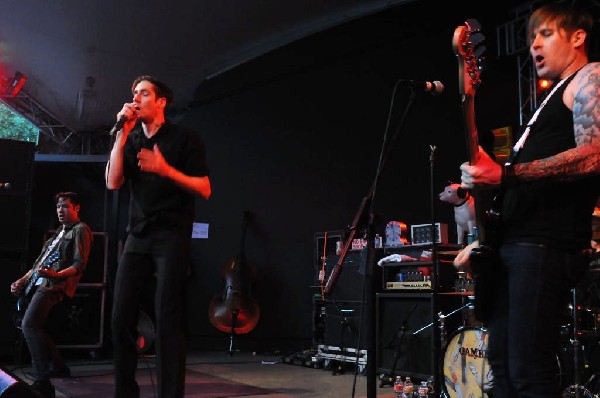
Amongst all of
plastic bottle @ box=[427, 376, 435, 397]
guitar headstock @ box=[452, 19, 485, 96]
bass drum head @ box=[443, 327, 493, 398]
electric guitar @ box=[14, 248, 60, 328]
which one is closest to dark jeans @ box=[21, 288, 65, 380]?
electric guitar @ box=[14, 248, 60, 328]

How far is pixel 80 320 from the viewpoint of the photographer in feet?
25.5

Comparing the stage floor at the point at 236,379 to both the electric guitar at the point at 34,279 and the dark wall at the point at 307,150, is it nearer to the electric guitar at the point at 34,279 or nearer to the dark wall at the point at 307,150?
the electric guitar at the point at 34,279

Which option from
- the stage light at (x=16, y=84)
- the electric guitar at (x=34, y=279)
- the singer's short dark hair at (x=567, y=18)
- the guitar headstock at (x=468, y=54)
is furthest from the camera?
the stage light at (x=16, y=84)

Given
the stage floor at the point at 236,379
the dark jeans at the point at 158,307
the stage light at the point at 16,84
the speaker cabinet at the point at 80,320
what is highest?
the stage light at the point at 16,84

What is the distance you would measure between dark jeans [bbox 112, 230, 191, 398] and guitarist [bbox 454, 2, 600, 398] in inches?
55.2

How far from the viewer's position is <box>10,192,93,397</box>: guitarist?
538 cm

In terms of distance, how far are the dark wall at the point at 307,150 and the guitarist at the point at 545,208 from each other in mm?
5067

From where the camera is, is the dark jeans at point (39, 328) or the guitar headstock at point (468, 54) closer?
the guitar headstock at point (468, 54)

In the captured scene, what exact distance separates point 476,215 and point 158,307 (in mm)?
1533

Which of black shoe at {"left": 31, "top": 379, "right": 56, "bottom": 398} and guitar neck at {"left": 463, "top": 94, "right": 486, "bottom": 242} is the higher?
guitar neck at {"left": 463, "top": 94, "right": 486, "bottom": 242}

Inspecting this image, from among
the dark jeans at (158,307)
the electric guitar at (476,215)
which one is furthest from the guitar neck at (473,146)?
the dark jeans at (158,307)

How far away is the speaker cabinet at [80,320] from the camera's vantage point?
7668 millimetres

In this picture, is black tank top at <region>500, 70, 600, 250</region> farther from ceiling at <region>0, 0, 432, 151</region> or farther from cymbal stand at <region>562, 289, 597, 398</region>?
ceiling at <region>0, 0, 432, 151</region>

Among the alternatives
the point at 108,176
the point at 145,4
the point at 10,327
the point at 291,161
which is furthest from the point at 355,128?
the point at 108,176
